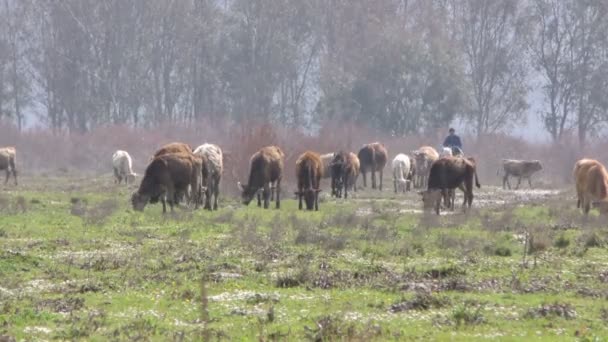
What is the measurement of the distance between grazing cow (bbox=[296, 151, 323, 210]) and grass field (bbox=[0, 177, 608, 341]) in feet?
18.2

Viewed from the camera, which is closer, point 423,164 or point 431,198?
point 431,198

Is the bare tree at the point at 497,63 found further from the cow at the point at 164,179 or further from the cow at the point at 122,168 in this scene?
the cow at the point at 164,179

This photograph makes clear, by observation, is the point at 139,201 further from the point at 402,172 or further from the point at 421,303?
the point at 402,172

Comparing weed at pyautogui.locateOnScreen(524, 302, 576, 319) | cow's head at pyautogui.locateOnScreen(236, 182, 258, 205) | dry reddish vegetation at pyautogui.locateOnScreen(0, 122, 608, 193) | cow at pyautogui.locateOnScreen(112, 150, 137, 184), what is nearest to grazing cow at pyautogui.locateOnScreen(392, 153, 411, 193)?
cow at pyautogui.locateOnScreen(112, 150, 137, 184)

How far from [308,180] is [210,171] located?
3131mm

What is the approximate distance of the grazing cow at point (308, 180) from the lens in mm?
35812

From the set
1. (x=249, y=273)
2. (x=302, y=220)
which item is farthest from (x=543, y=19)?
(x=249, y=273)

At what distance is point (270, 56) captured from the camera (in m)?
98.3

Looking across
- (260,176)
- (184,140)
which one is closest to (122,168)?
(260,176)

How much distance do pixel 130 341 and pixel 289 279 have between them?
15.2 ft

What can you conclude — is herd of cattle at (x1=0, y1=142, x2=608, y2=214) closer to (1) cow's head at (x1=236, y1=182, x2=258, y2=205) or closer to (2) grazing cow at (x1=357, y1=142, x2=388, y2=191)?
(1) cow's head at (x1=236, y1=182, x2=258, y2=205)

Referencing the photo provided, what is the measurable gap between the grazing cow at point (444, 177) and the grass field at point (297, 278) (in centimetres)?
333

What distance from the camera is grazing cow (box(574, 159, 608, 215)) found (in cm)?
3089

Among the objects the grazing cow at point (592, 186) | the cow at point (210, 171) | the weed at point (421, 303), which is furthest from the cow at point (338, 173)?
the weed at point (421, 303)
